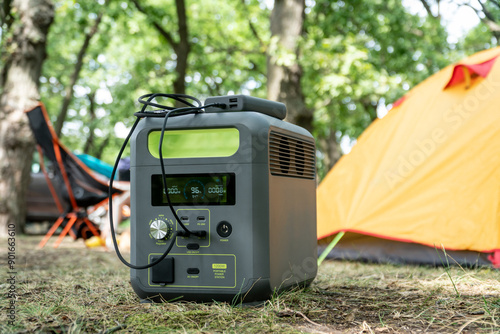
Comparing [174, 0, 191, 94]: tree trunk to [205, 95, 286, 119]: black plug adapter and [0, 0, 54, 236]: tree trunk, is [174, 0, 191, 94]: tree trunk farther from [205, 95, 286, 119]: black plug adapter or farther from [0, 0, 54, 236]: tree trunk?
[205, 95, 286, 119]: black plug adapter

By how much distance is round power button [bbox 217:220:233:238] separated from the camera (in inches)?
73.4

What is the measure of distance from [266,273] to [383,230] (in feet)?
5.36

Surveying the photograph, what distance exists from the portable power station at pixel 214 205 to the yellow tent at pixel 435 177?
1516 millimetres

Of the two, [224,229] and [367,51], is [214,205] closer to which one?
[224,229]

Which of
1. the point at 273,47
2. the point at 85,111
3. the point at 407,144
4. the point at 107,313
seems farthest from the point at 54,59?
the point at 107,313

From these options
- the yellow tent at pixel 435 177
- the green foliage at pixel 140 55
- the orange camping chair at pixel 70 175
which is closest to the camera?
the yellow tent at pixel 435 177

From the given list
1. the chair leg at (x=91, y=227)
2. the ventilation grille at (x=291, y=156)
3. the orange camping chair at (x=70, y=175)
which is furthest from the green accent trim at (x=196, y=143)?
the chair leg at (x=91, y=227)

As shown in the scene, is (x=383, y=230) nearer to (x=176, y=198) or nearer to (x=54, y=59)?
(x=176, y=198)

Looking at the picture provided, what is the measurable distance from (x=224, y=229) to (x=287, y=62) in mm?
5552

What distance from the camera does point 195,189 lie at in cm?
191

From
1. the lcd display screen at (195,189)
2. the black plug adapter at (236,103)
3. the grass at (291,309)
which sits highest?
the black plug adapter at (236,103)

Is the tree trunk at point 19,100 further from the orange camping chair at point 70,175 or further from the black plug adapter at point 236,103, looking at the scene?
the black plug adapter at point 236,103

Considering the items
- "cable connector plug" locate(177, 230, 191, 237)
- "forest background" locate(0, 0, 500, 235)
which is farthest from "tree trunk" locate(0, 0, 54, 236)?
"cable connector plug" locate(177, 230, 191, 237)

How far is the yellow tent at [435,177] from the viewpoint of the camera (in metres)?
3.13
